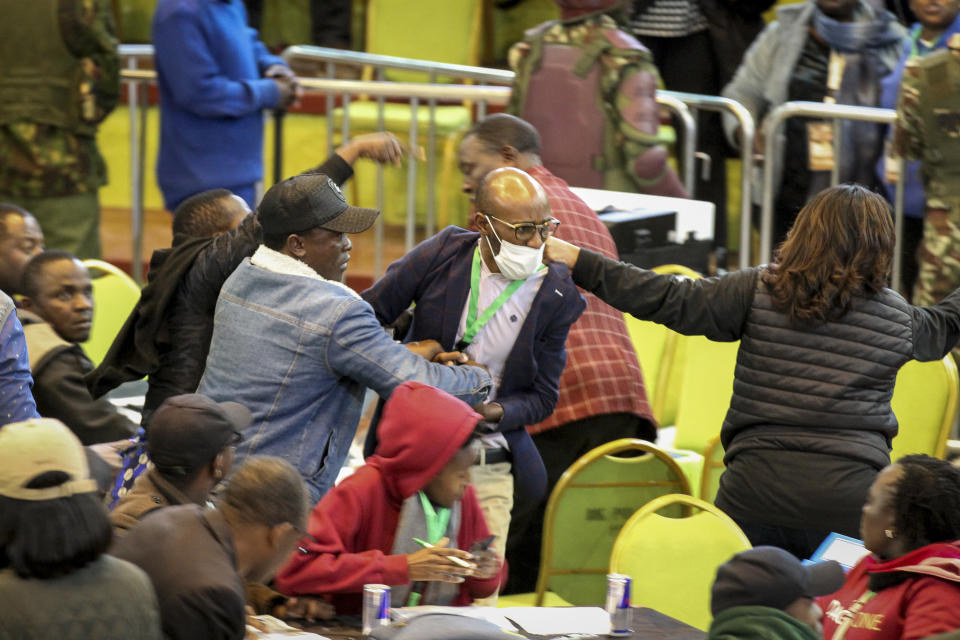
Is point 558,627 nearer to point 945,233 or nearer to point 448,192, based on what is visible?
point 945,233

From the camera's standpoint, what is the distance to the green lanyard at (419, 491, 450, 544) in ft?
11.8

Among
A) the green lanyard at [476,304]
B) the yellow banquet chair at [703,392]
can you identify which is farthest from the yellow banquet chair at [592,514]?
the yellow banquet chair at [703,392]

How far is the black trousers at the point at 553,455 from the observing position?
477cm

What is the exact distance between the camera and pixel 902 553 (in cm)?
346

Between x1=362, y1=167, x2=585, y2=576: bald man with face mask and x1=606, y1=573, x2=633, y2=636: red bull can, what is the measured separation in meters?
0.72

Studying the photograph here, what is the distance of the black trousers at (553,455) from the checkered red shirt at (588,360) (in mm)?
45

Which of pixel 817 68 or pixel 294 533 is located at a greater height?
pixel 817 68

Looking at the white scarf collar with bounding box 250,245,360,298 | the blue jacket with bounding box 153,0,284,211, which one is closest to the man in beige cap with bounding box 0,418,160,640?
the white scarf collar with bounding box 250,245,360,298

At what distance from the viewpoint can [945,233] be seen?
574 centimetres

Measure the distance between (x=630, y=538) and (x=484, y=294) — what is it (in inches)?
30.3

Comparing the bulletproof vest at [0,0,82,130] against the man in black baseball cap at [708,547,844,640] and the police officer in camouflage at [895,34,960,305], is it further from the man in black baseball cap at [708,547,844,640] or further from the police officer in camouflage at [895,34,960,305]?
the man in black baseball cap at [708,547,844,640]

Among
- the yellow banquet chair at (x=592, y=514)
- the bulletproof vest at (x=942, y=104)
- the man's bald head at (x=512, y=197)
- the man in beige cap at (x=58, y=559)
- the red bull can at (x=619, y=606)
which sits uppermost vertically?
the bulletproof vest at (x=942, y=104)

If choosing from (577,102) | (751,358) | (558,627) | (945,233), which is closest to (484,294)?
(751,358)

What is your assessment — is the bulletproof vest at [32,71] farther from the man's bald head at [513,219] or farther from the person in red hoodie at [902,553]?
the person in red hoodie at [902,553]
